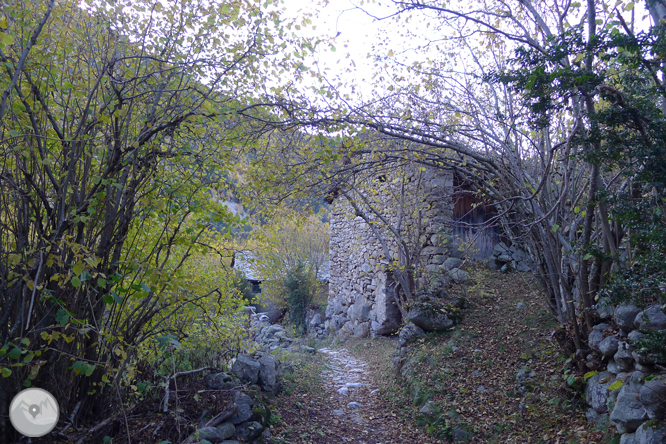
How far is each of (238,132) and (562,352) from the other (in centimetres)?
408

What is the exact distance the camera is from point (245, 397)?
4016 millimetres

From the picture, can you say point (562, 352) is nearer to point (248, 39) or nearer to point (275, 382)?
point (275, 382)

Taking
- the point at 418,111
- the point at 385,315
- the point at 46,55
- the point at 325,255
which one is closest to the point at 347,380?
the point at 385,315

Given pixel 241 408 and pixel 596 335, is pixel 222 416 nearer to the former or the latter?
pixel 241 408

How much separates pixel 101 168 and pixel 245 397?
2516 millimetres

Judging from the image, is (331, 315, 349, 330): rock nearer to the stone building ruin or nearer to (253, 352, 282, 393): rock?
the stone building ruin

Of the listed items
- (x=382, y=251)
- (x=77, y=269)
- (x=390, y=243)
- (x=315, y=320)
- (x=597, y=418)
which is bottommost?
(x=315, y=320)

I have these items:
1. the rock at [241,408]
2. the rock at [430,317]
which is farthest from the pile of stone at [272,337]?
the rock at [241,408]

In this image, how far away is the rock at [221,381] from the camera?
4.15m

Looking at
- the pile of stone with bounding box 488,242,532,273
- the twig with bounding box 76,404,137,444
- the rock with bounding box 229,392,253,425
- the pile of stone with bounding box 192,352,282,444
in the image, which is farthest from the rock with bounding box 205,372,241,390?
the pile of stone with bounding box 488,242,532,273

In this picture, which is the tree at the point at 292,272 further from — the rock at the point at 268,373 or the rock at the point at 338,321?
the rock at the point at 268,373

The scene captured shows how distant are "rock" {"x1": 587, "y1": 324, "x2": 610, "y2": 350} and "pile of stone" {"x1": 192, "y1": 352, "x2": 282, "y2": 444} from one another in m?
3.14

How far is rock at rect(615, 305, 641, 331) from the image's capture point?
10.3ft

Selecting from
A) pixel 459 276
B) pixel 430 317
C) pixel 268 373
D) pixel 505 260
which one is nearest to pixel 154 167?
pixel 268 373
